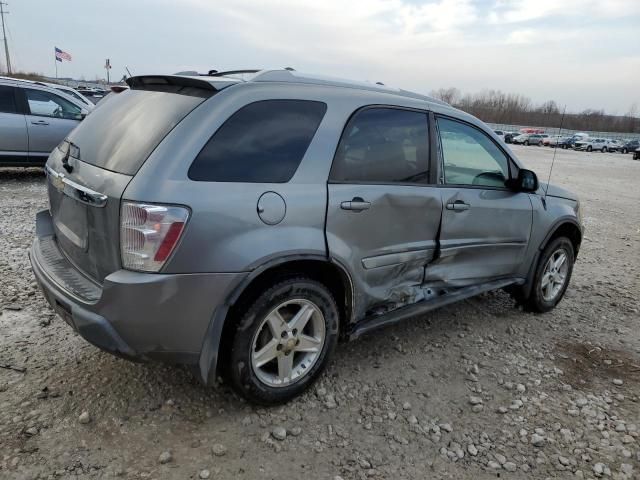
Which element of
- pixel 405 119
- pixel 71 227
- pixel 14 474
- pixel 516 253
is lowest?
pixel 14 474

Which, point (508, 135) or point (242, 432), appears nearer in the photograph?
point (242, 432)

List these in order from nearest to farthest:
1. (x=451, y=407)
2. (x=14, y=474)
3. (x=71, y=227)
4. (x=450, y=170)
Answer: (x=14, y=474), (x=71, y=227), (x=451, y=407), (x=450, y=170)

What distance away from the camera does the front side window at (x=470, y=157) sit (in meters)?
3.50

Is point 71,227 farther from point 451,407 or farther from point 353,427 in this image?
point 451,407

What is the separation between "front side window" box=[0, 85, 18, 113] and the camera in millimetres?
8508

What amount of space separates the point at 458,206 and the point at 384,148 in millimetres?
754

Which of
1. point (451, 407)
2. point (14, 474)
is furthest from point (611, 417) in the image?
point (14, 474)

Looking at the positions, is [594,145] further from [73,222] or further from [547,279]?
[73,222]

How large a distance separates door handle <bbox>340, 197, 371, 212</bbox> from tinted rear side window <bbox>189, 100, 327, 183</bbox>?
368 mm

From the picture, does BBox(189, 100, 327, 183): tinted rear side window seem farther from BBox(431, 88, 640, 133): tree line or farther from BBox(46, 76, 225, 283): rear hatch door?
BBox(431, 88, 640, 133): tree line

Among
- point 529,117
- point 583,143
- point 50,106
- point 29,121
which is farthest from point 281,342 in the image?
point 529,117

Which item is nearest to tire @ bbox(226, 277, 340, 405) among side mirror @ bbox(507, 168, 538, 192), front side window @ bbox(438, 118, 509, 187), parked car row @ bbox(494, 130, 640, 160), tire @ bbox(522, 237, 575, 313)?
front side window @ bbox(438, 118, 509, 187)

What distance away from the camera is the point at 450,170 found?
350 cm

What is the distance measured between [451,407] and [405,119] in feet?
6.07
